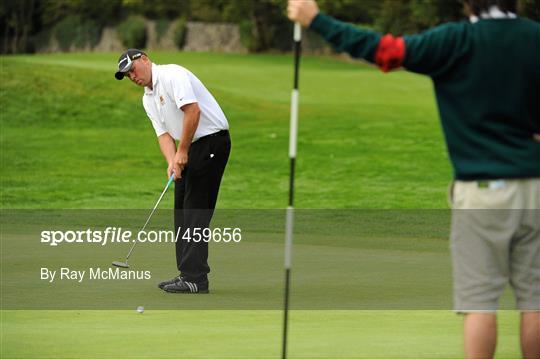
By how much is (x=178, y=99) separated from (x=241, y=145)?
1501 centimetres

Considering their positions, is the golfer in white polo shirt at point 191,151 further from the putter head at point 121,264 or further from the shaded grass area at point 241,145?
the shaded grass area at point 241,145

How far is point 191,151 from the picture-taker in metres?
9.13

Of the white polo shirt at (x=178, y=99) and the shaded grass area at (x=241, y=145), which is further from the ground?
the white polo shirt at (x=178, y=99)

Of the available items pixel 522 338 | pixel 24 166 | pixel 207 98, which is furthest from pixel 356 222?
pixel 522 338

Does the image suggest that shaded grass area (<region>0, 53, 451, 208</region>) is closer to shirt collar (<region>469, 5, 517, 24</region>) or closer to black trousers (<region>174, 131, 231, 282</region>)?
black trousers (<region>174, 131, 231, 282</region>)

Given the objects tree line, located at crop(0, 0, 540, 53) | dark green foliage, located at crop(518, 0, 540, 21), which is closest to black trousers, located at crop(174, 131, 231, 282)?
dark green foliage, located at crop(518, 0, 540, 21)

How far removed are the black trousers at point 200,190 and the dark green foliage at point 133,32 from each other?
194 feet

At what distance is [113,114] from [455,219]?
73.8 ft

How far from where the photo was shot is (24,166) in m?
21.5

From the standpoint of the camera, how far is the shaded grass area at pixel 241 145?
1888 cm

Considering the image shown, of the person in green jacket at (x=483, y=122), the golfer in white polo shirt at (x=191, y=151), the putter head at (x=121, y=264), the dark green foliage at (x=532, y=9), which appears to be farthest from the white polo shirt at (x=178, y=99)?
the dark green foliage at (x=532, y=9)

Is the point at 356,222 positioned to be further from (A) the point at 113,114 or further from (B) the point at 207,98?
(A) the point at 113,114

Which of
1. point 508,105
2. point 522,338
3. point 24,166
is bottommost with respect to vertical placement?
point 24,166

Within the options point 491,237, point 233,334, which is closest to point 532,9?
point 233,334
